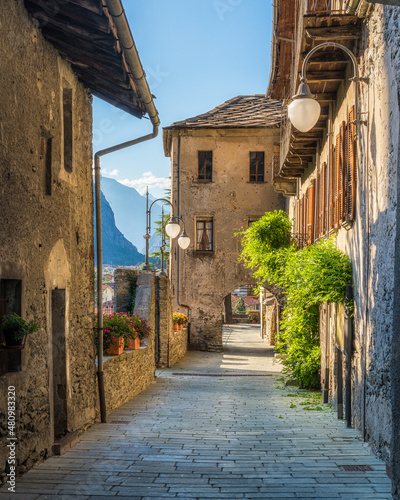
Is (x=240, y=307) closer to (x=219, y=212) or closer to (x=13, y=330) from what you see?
(x=219, y=212)

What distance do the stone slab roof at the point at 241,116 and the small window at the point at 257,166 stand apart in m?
A: 1.18

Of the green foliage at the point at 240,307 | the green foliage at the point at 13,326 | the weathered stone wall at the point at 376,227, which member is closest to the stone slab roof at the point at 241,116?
the weathered stone wall at the point at 376,227

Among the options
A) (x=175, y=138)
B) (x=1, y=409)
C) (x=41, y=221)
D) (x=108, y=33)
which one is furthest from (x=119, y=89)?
(x=175, y=138)

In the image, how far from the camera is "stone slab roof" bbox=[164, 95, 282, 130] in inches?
877

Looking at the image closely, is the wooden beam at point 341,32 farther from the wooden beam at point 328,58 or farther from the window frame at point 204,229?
the window frame at point 204,229

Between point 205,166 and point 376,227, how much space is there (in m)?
16.6

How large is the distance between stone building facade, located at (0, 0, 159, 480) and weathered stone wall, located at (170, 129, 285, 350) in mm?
14346

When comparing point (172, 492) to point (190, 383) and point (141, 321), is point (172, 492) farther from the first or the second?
point (190, 383)

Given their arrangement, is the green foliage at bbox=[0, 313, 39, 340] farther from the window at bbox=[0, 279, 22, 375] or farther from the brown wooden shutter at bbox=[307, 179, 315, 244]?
the brown wooden shutter at bbox=[307, 179, 315, 244]

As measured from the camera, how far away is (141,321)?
12242 mm

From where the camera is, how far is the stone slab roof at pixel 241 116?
2227cm

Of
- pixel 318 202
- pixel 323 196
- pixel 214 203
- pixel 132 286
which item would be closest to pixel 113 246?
pixel 214 203

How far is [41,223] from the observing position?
19.5 ft

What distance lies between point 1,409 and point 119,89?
438cm
